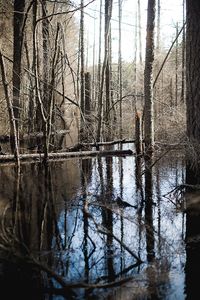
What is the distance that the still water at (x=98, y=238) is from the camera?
3.39 metres

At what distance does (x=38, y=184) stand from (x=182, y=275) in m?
4.56

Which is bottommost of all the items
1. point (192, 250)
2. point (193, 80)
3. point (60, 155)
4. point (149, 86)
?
point (192, 250)

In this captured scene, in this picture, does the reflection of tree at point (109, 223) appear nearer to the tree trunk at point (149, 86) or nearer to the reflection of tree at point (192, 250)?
the reflection of tree at point (192, 250)

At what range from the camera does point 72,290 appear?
3.34m

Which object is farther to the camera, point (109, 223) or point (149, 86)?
point (149, 86)

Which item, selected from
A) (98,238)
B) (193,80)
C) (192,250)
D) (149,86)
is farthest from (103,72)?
(192,250)

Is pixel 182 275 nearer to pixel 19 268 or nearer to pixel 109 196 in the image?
pixel 19 268

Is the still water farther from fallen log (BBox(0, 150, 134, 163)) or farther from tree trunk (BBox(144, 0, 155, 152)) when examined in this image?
tree trunk (BBox(144, 0, 155, 152))

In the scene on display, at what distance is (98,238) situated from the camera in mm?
4590

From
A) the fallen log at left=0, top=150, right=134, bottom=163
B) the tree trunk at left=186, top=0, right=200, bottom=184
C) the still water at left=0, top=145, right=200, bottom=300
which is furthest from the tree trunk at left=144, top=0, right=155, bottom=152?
the tree trunk at left=186, top=0, right=200, bottom=184

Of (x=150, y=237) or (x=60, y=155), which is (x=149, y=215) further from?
(x=60, y=155)

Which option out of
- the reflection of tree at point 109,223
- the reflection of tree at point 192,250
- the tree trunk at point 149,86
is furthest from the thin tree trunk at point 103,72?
the reflection of tree at point 192,250

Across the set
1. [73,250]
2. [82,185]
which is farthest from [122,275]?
[82,185]

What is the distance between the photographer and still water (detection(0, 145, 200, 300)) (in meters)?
3.39
